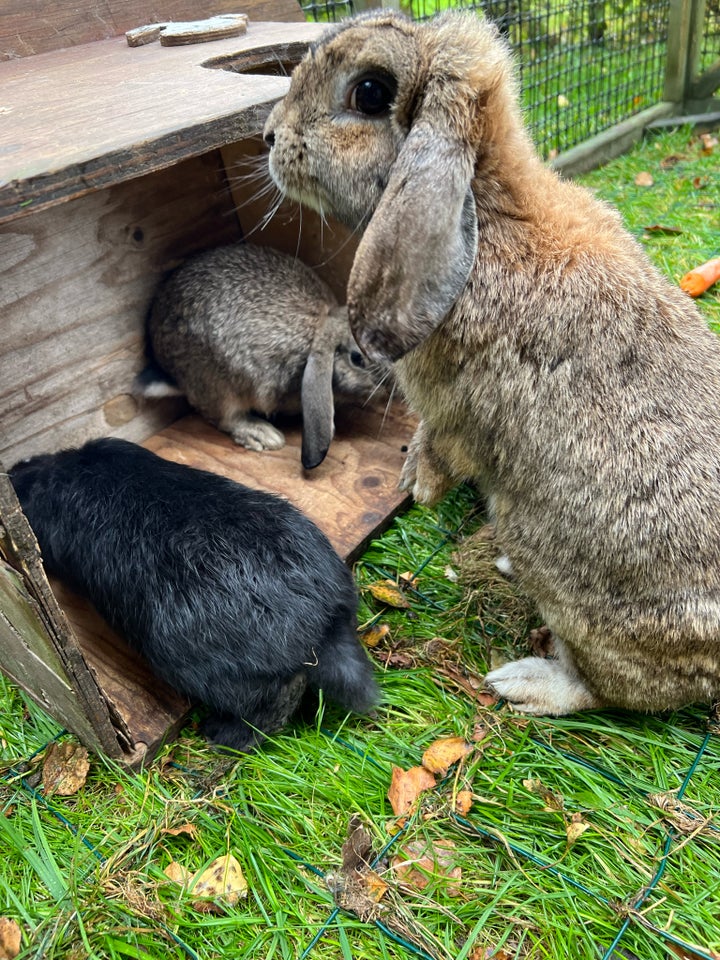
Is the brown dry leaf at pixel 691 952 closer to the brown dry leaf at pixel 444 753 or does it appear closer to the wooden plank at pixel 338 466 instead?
the brown dry leaf at pixel 444 753

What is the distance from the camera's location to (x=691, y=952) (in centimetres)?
163

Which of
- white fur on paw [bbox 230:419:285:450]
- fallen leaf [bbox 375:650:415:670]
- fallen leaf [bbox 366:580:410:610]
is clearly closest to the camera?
fallen leaf [bbox 375:650:415:670]

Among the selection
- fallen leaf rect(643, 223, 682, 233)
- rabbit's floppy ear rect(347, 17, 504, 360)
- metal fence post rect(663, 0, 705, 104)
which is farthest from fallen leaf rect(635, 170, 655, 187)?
rabbit's floppy ear rect(347, 17, 504, 360)

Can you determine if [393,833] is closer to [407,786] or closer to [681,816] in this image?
[407,786]

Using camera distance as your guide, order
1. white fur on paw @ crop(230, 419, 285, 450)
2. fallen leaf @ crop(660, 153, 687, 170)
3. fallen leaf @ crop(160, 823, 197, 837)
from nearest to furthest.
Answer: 1. fallen leaf @ crop(160, 823, 197, 837)
2. white fur on paw @ crop(230, 419, 285, 450)
3. fallen leaf @ crop(660, 153, 687, 170)

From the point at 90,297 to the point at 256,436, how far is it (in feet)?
2.76

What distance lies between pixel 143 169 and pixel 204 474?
0.99 metres

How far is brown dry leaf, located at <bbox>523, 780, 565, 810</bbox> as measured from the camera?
1933mm

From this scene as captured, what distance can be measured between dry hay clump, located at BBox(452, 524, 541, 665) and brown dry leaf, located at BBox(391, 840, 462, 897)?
2.07ft

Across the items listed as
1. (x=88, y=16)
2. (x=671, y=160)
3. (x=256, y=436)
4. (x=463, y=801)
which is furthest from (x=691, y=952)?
(x=671, y=160)

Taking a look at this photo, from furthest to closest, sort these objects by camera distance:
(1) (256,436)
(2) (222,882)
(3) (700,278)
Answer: (3) (700,278) → (1) (256,436) → (2) (222,882)

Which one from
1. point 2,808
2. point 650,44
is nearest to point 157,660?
point 2,808

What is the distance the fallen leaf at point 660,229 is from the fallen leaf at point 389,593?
9.08 ft

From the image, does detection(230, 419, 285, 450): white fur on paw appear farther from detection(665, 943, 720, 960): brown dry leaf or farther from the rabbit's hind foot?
detection(665, 943, 720, 960): brown dry leaf
